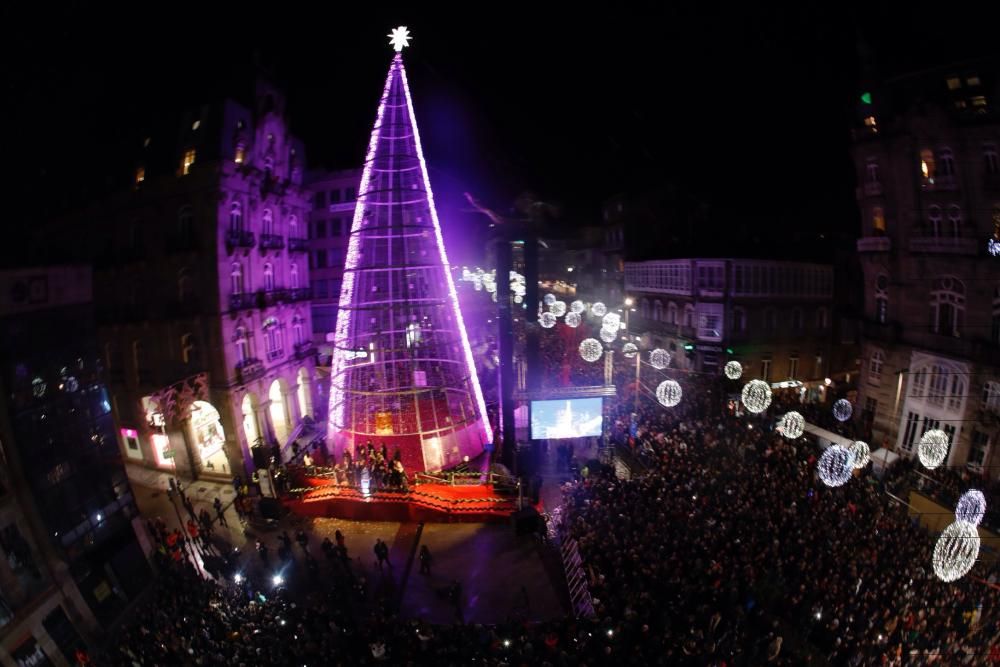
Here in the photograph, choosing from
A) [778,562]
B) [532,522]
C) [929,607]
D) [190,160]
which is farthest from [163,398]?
[929,607]

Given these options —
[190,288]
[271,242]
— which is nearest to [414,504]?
[190,288]

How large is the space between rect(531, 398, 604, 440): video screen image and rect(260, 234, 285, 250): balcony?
16.5 metres

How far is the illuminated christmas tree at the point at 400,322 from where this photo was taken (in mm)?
19016

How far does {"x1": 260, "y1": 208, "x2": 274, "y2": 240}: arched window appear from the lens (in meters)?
26.1

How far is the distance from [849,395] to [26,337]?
125 ft

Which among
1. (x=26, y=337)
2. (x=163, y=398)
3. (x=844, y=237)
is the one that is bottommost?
(x=163, y=398)

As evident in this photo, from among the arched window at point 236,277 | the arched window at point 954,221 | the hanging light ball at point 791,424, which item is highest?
the arched window at point 954,221

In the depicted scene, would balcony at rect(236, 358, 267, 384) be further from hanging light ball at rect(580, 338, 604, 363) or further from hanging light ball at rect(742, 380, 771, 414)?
hanging light ball at rect(742, 380, 771, 414)

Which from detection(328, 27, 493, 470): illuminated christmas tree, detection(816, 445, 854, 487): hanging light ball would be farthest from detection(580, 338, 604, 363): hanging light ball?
detection(816, 445, 854, 487): hanging light ball

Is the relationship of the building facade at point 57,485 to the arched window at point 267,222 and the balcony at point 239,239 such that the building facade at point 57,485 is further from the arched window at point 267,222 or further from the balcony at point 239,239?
the arched window at point 267,222

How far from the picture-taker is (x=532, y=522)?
53.0 ft

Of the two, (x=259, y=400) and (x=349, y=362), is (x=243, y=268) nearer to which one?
(x=259, y=400)

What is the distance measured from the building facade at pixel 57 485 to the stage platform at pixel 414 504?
18.6ft

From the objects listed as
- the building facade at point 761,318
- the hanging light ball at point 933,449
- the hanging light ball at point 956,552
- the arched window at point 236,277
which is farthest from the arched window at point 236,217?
the hanging light ball at point 933,449
